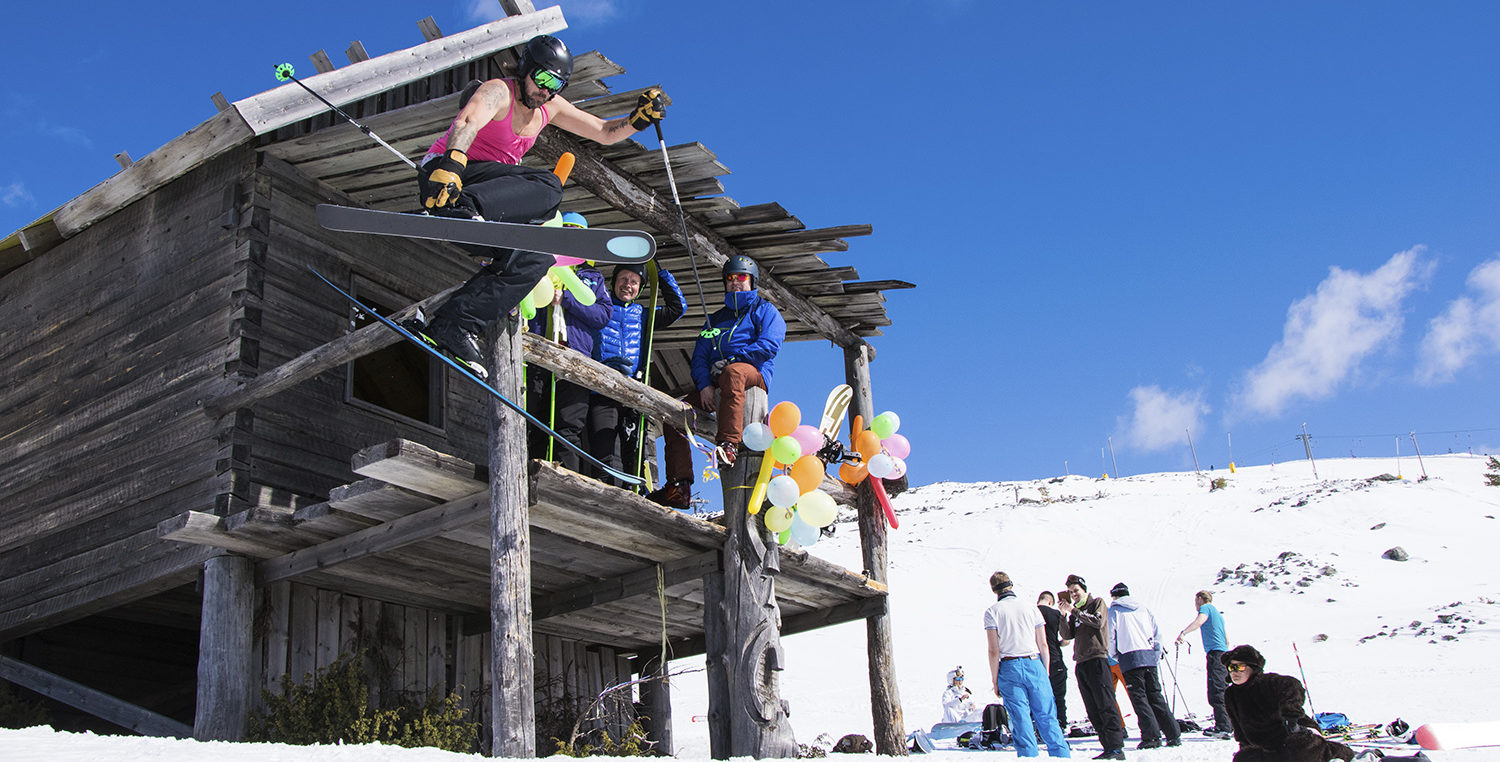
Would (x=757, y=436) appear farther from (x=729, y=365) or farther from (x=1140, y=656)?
(x=1140, y=656)

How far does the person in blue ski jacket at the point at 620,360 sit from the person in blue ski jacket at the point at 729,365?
35 centimetres

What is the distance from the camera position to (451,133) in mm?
5797

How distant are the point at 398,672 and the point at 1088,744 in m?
6.56

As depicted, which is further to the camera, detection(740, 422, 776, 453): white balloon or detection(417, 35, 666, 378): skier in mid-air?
detection(740, 422, 776, 453): white balloon

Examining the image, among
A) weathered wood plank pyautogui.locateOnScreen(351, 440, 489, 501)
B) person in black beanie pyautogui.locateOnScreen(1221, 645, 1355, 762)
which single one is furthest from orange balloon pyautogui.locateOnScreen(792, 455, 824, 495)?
person in black beanie pyautogui.locateOnScreen(1221, 645, 1355, 762)

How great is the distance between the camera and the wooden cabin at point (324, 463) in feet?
22.3

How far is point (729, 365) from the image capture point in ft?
25.2

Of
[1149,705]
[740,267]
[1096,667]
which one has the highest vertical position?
[740,267]

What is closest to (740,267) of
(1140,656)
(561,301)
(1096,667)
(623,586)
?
(561,301)

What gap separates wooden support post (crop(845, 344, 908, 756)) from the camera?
8.98 metres

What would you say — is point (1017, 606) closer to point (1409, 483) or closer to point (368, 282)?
point (368, 282)

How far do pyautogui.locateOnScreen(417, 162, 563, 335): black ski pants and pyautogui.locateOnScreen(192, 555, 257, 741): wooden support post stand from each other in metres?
2.57

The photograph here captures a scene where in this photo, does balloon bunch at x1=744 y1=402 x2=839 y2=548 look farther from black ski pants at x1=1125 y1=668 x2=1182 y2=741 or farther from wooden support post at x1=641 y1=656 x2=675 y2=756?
wooden support post at x1=641 y1=656 x2=675 y2=756

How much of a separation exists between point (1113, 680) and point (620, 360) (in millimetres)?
4761
